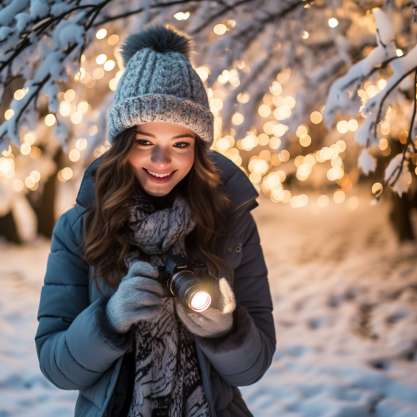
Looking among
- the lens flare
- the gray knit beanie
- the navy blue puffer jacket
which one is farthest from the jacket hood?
the lens flare

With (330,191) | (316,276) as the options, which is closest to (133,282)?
(316,276)

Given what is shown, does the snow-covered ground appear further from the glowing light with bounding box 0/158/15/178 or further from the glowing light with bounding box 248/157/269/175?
the glowing light with bounding box 248/157/269/175

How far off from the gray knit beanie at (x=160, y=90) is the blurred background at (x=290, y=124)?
68cm

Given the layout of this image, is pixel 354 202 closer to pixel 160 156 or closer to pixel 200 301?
pixel 160 156

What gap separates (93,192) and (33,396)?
2198 mm

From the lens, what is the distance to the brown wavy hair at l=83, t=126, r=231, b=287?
1881 millimetres

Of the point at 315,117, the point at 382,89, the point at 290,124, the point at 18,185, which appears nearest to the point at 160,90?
the point at 382,89

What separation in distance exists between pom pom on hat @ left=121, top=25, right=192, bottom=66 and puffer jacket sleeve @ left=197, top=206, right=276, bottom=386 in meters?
0.70

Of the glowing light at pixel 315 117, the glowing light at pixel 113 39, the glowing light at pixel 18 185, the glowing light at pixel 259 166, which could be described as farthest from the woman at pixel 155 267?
the glowing light at pixel 18 185

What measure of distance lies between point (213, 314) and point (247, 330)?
184 mm

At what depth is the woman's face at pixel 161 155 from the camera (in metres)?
1.93

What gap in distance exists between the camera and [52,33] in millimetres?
2721

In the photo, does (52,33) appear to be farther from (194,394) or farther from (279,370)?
(279,370)

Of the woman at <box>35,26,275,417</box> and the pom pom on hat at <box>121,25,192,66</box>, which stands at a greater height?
the pom pom on hat at <box>121,25,192,66</box>
